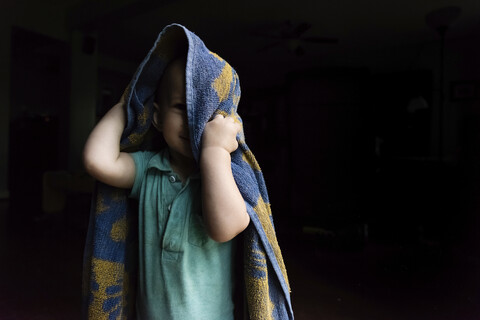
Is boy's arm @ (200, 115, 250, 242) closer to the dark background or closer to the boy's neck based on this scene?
the boy's neck

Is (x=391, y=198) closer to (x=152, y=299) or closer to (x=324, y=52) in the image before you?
(x=152, y=299)

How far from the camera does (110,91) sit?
21.3 ft

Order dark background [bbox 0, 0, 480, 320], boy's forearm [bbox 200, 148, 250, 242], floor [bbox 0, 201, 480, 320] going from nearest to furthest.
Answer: boy's forearm [bbox 200, 148, 250, 242]
floor [bbox 0, 201, 480, 320]
dark background [bbox 0, 0, 480, 320]

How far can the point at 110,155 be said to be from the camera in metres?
0.47

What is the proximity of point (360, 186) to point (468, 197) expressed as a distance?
609 mm

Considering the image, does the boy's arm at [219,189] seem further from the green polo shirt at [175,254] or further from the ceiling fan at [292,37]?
the ceiling fan at [292,37]

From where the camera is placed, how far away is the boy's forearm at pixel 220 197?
42cm

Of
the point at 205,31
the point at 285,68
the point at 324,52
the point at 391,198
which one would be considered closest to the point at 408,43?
the point at 324,52

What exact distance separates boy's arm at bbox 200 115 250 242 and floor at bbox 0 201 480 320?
89cm

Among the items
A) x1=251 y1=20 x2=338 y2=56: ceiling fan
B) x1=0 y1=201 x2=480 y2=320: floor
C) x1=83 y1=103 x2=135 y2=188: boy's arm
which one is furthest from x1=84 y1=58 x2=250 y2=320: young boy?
x1=251 y1=20 x2=338 y2=56: ceiling fan

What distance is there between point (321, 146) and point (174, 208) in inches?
74.7

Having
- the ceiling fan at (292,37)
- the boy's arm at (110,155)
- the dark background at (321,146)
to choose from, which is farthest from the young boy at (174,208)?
the ceiling fan at (292,37)

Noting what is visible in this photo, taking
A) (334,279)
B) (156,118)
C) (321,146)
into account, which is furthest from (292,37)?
(156,118)

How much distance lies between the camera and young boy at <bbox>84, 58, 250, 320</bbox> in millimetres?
459
